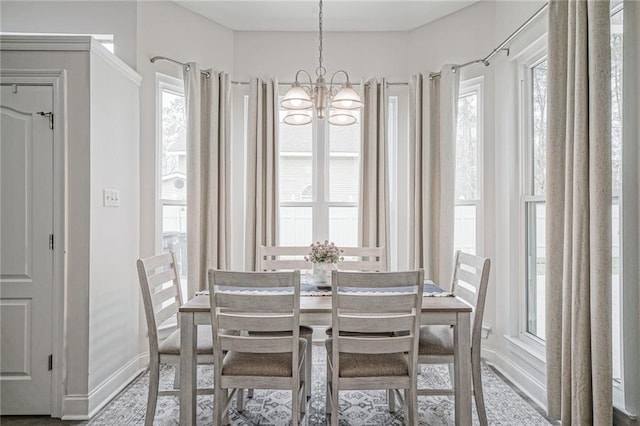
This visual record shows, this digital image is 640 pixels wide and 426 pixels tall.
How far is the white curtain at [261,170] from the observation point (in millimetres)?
3570

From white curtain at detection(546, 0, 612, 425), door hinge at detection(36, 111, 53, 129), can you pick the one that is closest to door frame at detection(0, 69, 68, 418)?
door hinge at detection(36, 111, 53, 129)

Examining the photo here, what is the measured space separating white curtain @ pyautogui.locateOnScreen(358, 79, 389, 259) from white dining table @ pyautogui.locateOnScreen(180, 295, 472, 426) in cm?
156

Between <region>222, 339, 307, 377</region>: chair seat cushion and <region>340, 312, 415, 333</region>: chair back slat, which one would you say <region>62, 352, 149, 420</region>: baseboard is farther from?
<region>340, 312, 415, 333</region>: chair back slat

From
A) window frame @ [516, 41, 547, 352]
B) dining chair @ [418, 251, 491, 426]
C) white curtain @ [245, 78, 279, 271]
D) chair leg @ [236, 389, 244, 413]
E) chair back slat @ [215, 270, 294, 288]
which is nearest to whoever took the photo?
chair back slat @ [215, 270, 294, 288]

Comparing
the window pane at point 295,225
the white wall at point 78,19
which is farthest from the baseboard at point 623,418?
the white wall at point 78,19

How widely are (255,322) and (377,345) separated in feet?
2.04

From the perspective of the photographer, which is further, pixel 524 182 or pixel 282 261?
pixel 282 261

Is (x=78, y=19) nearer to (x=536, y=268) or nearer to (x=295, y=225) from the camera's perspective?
(x=295, y=225)

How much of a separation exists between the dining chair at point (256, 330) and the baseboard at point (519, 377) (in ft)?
5.72

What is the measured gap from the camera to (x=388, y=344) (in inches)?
73.5

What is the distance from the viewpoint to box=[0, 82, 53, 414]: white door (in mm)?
2361

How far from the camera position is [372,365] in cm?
193

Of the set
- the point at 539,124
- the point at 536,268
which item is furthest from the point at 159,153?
the point at 536,268

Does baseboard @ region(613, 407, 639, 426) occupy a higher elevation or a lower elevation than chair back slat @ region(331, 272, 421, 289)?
lower
